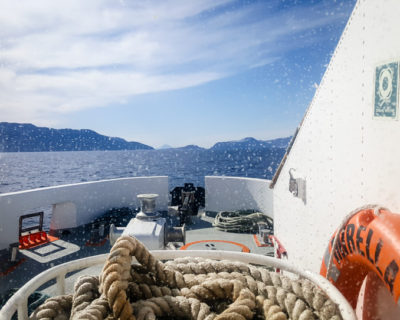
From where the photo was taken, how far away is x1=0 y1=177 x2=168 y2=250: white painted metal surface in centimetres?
892

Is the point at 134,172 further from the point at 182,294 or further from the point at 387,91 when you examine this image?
the point at 182,294

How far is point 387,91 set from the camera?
260cm

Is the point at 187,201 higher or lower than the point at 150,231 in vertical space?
lower

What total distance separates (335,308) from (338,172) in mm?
2424

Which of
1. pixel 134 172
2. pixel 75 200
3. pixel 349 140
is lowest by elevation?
pixel 134 172

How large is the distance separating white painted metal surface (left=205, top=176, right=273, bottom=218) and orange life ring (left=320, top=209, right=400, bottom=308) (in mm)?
9733

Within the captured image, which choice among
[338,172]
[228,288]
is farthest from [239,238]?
[228,288]

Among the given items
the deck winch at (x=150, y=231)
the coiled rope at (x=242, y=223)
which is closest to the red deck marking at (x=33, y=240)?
the deck winch at (x=150, y=231)

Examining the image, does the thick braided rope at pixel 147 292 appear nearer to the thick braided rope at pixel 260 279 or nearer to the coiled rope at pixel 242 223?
the thick braided rope at pixel 260 279

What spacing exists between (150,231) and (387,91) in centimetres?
438

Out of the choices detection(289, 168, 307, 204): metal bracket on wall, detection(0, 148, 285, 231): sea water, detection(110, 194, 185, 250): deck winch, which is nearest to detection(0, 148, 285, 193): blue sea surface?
detection(0, 148, 285, 231): sea water

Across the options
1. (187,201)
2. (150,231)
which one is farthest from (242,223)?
(150,231)

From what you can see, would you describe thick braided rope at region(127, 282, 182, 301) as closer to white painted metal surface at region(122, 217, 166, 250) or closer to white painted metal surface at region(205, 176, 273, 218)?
white painted metal surface at region(122, 217, 166, 250)

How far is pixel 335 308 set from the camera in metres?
1.46
